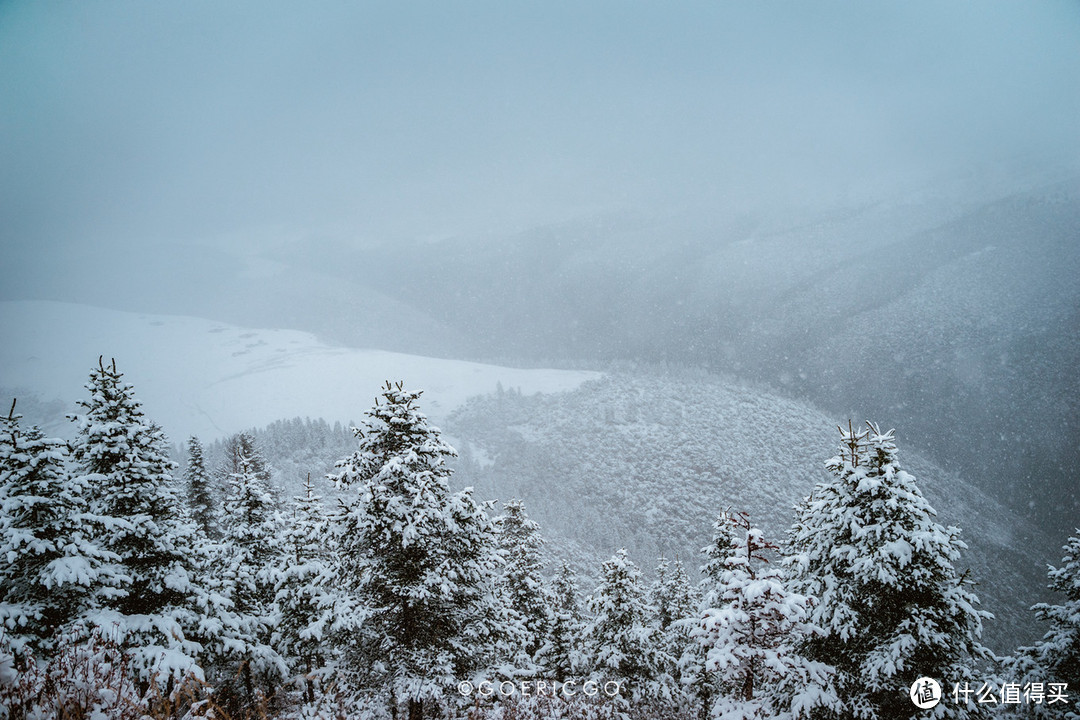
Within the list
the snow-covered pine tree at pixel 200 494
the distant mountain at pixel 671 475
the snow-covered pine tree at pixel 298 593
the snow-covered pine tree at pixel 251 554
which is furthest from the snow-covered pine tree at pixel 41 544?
the distant mountain at pixel 671 475

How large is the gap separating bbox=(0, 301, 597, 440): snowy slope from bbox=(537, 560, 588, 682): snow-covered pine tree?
117 metres

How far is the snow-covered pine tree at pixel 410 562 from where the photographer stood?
10.1 meters

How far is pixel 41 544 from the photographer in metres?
8.85

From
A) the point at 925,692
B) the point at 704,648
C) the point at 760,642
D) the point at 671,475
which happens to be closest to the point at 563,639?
the point at 704,648

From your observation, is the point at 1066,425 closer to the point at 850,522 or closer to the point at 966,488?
the point at 966,488

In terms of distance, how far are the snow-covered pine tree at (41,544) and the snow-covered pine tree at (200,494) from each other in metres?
13.9

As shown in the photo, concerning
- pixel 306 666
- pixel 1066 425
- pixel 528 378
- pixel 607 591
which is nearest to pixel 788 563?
pixel 607 591

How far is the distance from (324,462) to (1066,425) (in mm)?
265913

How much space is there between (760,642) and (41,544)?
561 inches

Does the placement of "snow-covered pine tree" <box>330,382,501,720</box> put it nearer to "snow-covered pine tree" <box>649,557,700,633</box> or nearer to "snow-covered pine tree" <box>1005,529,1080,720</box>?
"snow-covered pine tree" <box>649,557,700,633</box>

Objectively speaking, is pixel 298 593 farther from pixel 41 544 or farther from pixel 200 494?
pixel 200 494

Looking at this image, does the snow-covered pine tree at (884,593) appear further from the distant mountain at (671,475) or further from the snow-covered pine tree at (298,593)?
the distant mountain at (671,475)

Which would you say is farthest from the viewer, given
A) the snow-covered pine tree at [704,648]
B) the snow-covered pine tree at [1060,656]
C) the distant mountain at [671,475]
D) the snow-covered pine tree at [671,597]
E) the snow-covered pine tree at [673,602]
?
the distant mountain at [671,475]

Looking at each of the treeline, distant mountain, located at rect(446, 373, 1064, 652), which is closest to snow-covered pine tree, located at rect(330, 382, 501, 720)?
the treeline
